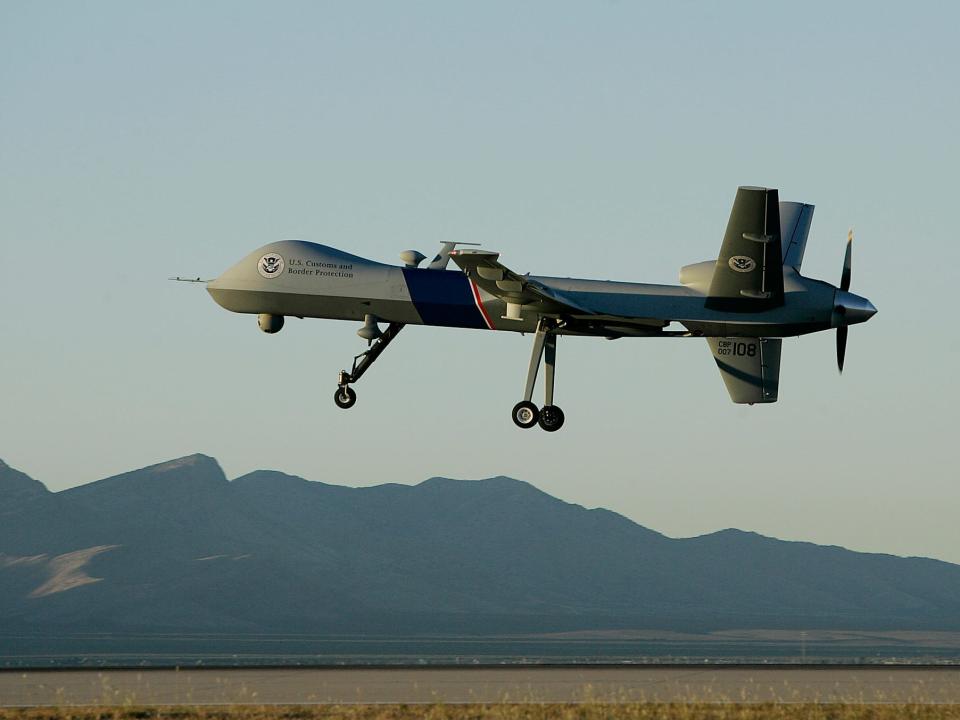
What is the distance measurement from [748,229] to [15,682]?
27.3 m

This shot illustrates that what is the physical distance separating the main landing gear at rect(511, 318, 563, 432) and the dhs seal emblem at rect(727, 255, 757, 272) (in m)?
5.70

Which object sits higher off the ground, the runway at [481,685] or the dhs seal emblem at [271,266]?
the dhs seal emblem at [271,266]

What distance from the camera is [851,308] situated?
42.5 meters

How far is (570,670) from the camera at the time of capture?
166ft

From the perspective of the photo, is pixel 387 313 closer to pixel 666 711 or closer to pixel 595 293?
pixel 595 293

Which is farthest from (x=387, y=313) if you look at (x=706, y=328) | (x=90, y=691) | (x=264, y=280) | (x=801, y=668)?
(x=801, y=668)

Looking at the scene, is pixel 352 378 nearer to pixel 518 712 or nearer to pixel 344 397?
pixel 344 397

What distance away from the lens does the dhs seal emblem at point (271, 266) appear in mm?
45125

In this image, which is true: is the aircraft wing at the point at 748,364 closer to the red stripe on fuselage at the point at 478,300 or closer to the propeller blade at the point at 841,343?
the propeller blade at the point at 841,343

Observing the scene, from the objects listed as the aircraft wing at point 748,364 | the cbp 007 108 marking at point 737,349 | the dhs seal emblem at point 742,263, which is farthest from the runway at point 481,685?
the dhs seal emblem at point 742,263

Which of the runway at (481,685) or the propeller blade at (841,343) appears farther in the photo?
the propeller blade at (841,343)

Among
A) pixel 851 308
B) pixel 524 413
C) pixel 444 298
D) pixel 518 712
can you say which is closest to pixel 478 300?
pixel 444 298

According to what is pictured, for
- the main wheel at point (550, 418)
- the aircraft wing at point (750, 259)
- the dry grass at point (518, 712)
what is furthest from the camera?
the main wheel at point (550, 418)

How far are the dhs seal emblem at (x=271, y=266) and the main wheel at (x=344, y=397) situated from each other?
433 cm
